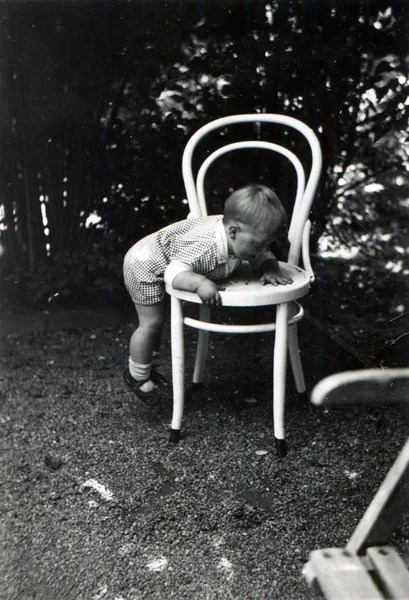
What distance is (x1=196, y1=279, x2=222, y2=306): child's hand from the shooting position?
2.41 m

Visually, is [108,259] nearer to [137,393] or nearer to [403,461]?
[137,393]

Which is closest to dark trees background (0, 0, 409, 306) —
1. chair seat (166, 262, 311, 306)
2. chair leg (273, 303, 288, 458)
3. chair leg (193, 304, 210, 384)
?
chair leg (193, 304, 210, 384)

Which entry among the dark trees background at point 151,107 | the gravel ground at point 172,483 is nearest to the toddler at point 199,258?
the gravel ground at point 172,483

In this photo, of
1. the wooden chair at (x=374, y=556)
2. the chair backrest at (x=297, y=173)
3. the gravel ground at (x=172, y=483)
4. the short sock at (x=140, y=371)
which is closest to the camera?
the wooden chair at (x=374, y=556)

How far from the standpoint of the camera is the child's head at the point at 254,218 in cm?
243

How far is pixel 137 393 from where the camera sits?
2.96 meters

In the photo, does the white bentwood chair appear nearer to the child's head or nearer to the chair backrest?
the chair backrest

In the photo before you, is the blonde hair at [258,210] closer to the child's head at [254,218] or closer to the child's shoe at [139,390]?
the child's head at [254,218]

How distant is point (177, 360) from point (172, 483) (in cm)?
47

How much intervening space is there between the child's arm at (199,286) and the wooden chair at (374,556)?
0.96 m

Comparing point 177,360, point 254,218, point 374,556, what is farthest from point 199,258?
point 374,556

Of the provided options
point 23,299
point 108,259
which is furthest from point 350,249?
point 23,299

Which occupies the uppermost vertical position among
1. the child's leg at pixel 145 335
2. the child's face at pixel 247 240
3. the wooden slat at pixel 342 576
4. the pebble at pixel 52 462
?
the child's face at pixel 247 240

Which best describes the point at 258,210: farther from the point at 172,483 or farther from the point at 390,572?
the point at 390,572
